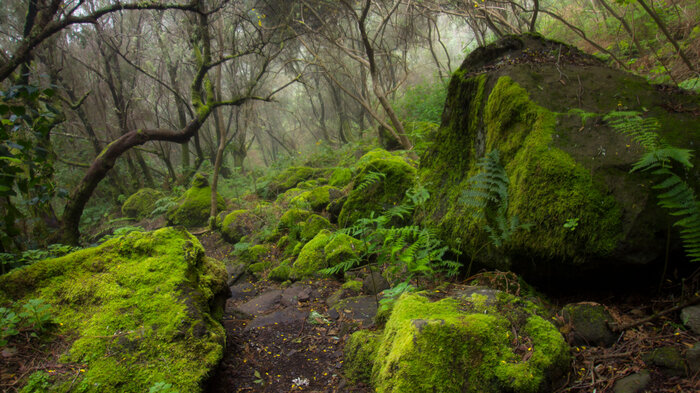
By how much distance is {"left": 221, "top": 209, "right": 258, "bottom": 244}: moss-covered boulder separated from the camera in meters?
8.66

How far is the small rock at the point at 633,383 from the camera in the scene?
179 cm

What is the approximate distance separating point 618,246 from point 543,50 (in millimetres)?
2703

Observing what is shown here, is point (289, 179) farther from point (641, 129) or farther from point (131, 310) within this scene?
point (641, 129)

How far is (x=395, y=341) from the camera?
2.28 meters

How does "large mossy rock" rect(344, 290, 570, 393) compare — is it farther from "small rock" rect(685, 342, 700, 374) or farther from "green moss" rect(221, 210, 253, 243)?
"green moss" rect(221, 210, 253, 243)

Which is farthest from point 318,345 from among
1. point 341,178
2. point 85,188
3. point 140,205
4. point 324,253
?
point 140,205

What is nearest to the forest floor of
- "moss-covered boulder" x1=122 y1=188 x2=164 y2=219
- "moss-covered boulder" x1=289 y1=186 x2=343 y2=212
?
"moss-covered boulder" x1=289 y1=186 x2=343 y2=212

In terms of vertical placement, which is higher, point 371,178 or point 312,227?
point 371,178

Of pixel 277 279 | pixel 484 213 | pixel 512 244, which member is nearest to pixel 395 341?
pixel 512 244

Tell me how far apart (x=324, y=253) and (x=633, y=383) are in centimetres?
404

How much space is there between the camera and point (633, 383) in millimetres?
1821

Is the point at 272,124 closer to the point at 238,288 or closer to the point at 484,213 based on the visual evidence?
the point at 238,288

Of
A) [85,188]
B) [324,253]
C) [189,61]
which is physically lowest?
[324,253]

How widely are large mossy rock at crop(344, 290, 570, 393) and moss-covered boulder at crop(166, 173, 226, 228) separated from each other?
10.3 meters
